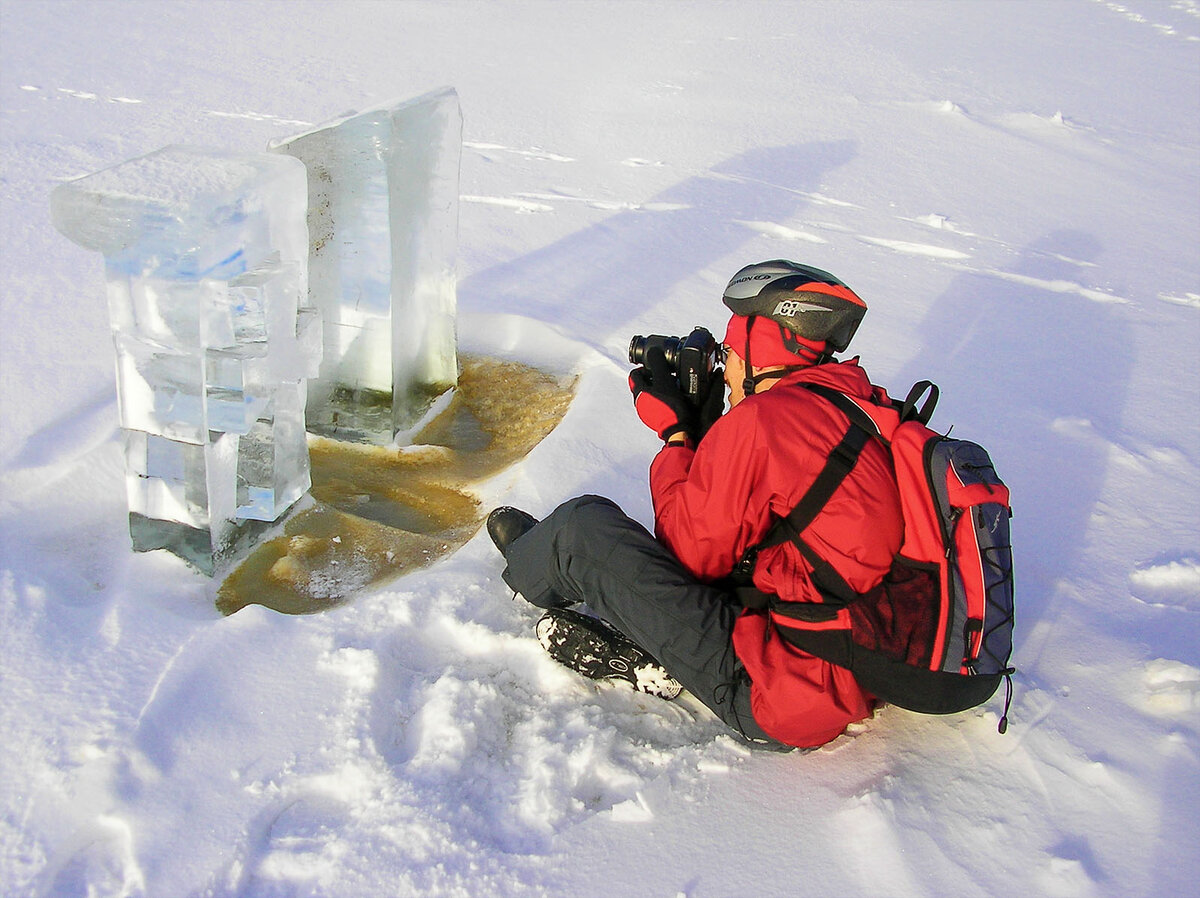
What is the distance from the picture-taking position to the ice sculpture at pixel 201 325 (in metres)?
2.13

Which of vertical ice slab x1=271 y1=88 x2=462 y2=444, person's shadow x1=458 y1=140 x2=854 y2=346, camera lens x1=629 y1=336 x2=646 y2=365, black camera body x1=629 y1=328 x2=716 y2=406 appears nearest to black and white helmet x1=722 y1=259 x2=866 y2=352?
black camera body x1=629 y1=328 x2=716 y2=406

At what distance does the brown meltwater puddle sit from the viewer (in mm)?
2549

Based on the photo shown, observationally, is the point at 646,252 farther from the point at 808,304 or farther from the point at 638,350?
the point at 808,304

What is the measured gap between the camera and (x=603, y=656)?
7.04 feet

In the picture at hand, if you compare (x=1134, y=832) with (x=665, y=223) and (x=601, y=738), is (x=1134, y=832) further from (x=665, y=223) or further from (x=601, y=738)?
(x=665, y=223)

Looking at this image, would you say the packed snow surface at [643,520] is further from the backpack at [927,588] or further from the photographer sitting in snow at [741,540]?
the backpack at [927,588]

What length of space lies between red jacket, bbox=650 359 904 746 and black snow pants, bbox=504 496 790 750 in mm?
→ 56

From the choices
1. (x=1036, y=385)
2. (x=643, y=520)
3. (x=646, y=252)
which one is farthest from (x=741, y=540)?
(x=646, y=252)

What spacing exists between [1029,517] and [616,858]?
170 cm

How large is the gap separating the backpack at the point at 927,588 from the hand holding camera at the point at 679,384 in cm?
56

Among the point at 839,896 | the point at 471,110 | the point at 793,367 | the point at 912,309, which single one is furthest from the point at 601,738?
the point at 471,110

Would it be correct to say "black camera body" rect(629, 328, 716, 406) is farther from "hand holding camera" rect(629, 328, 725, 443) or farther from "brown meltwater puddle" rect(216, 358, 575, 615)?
"brown meltwater puddle" rect(216, 358, 575, 615)

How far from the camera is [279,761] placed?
6.18 ft

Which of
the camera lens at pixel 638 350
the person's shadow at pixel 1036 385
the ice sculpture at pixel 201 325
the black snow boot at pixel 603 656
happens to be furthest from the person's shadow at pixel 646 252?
the black snow boot at pixel 603 656
